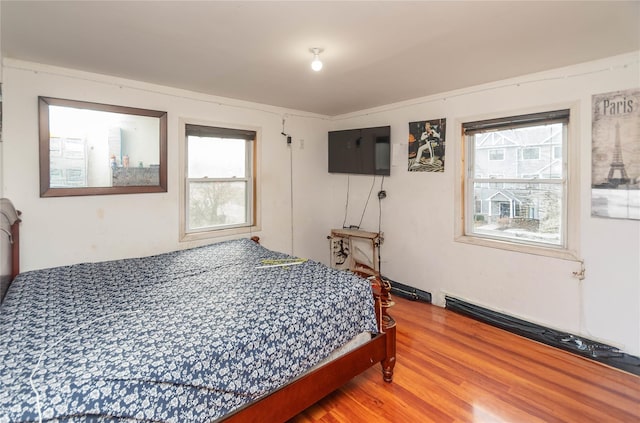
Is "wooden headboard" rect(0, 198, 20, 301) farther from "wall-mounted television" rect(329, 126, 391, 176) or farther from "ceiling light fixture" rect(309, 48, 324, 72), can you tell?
"wall-mounted television" rect(329, 126, 391, 176)

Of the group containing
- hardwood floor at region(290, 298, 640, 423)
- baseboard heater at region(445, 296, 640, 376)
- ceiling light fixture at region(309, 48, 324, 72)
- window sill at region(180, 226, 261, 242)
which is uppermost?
ceiling light fixture at region(309, 48, 324, 72)

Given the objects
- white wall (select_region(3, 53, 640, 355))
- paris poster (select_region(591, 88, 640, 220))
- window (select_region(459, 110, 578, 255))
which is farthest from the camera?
window (select_region(459, 110, 578, 255))

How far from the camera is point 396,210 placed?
400 centimetres

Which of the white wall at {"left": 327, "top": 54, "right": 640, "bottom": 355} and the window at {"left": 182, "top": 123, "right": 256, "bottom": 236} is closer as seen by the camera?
the white wall at {"left": 327, "top": 54, "right": 640, "bottom": 355}

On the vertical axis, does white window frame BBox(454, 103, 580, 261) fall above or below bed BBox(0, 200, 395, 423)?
above

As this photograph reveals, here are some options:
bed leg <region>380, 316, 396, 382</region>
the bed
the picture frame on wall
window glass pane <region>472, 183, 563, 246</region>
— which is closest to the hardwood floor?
bed leg <region>380, 316, 396, 382</region>

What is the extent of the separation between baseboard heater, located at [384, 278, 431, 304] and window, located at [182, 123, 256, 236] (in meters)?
1.91

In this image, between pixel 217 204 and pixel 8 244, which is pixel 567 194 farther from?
pixel 8 244

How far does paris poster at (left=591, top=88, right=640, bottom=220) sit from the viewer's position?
2350 millimetres

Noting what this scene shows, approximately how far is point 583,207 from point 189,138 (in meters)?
3.65

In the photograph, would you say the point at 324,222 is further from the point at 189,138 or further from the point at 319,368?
the point at 319,368

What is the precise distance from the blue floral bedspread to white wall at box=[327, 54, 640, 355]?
5.29 feet

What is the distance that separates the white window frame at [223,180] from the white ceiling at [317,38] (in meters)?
0.59

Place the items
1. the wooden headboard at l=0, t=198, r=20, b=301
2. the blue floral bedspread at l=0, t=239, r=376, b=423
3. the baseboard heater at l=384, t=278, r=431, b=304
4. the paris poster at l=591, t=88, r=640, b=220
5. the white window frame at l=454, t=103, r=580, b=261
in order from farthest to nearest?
the baseboard heater at l=384, t=278, r=431, b=304 → the white window frame at l=454, t=103, r=580, b=261 → the paris poster at l=591, t=88, r=640, b=220 → the wooden headboard at l=0, t=198, r=20, b=301 → the blue floral bedspread at l=0, t=239, r=376, b=423
